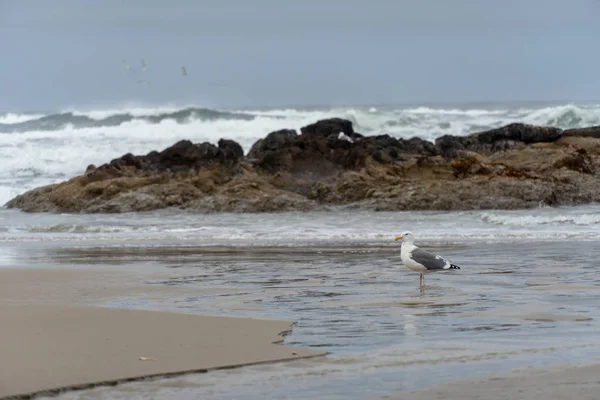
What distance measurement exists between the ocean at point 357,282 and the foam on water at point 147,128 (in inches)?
215

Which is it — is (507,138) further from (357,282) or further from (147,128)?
(147,128)

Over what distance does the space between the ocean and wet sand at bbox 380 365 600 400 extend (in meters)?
0.15

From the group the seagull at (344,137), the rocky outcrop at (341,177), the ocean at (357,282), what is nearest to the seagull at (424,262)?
the ocean at (357,282)

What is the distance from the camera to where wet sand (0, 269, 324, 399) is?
16.8ft

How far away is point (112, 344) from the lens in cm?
600

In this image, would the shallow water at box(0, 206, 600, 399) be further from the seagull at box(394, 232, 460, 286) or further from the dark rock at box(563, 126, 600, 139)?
the dark rock at box(563, 126, 600, 139)

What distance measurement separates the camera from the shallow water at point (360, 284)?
5.20m

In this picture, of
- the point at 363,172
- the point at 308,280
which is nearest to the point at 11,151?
the point at 363,172

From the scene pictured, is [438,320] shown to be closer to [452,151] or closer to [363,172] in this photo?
[363,172]

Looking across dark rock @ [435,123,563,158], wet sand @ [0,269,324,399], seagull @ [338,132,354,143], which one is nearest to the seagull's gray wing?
wet sand @ [0,269,324,399]

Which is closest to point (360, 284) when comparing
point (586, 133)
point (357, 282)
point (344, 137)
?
point (357, 282)

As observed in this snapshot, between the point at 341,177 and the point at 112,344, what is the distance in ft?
46.7

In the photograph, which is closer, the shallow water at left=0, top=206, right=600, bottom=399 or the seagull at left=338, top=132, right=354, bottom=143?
the shallow water at left=0, top=206, right=600, bottom=399

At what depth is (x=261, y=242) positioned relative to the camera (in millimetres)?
14586
